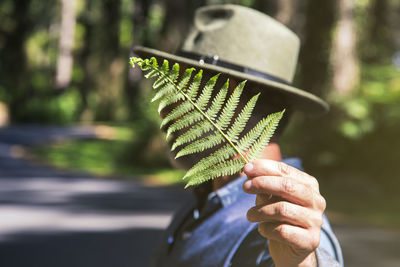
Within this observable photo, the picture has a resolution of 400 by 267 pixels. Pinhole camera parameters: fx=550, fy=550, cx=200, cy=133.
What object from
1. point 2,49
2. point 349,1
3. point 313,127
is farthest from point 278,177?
point 2,49

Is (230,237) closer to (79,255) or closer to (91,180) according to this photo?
(79,255)

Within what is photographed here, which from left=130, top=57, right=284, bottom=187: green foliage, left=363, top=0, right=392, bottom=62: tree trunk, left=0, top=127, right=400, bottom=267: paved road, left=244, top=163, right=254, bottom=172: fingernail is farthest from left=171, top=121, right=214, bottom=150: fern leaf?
Answer: left=363, top=0, right=392, bottom=62: tree trunk

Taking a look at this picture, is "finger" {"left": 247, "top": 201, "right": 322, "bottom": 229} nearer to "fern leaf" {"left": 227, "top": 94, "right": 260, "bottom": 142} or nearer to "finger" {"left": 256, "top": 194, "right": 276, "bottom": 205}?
"finger" {"left": 256, "top": 194, "right": 276, "bottom": 205}

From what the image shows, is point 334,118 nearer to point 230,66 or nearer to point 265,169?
point 230,66

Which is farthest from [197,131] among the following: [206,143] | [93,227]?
[93,227]

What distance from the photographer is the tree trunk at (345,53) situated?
11.8 metres

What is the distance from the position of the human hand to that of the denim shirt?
0.35 meters

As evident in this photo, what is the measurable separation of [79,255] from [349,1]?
8.20 m

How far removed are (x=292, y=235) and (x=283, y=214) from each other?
0.05m

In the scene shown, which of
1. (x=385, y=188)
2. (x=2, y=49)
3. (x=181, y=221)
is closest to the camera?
(x=181, y=221)

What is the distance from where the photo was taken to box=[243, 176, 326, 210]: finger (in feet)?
3.41

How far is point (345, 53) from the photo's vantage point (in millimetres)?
12016

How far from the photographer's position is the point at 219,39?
5.85 ft

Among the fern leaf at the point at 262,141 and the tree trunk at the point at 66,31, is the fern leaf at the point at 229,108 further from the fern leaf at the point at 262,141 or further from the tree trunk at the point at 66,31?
the tree trunk at the point at 66,31
